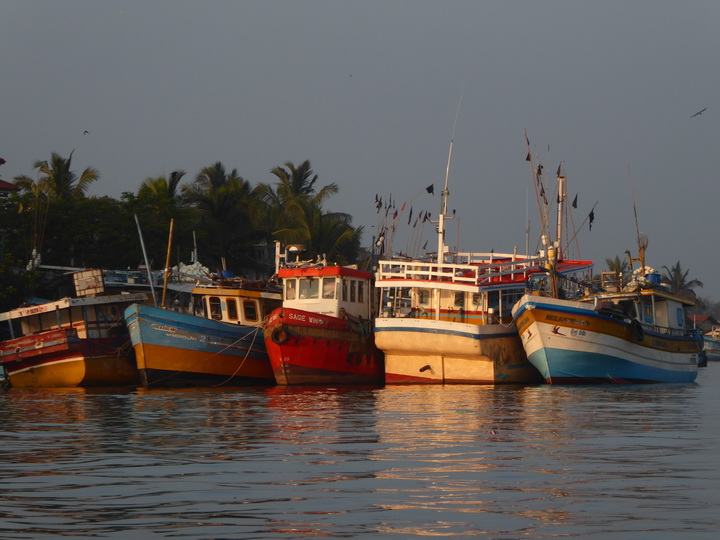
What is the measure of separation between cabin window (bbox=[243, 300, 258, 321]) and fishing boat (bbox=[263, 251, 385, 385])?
1.51 m

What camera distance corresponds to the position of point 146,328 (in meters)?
33.3

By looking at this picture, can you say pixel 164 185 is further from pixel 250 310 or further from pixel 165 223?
pixel 250 310

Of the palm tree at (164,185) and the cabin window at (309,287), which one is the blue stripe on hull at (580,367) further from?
the palm tree at (164,185)

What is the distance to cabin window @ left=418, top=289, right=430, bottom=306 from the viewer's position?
3494 cm

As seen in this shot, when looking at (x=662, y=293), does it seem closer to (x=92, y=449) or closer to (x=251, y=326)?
(x=251, y=326)

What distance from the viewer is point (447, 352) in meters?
32.8

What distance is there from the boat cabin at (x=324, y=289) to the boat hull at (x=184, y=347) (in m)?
1.80

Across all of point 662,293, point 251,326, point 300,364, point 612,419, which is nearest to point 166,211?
point 251,326

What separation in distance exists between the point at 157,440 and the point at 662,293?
22.6 metres

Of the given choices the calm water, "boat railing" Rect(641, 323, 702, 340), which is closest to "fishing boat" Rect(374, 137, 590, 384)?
"boat railing" Rect(641, 323, 702, 340)

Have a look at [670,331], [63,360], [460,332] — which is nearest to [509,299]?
[460,332]

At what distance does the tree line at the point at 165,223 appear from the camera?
164ft

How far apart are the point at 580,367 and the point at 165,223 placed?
2718cm

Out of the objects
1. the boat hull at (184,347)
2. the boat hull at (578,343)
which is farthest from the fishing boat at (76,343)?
the boat hull at (578,343)
